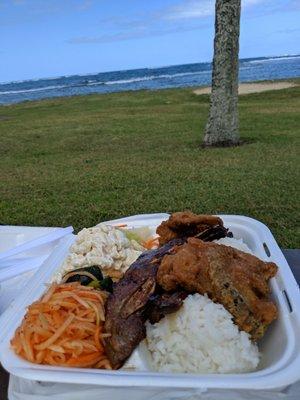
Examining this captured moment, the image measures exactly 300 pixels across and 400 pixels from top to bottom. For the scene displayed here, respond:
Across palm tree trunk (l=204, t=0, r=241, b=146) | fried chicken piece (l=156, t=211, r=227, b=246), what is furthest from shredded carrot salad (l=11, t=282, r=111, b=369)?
palm tree trunk (l=204, t=0, r=241, b=146)

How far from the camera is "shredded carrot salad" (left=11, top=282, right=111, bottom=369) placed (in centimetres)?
155

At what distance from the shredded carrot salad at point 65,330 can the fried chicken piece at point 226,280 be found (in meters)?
0.26

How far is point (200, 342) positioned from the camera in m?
1.65

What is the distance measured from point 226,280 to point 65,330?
538 millimetres

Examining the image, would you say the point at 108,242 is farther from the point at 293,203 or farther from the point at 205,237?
the point at 293,203

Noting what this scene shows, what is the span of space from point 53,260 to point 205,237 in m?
0.67

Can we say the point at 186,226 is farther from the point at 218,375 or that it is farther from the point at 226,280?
the point at 218,375

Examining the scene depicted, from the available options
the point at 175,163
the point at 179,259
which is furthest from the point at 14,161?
the point at 179,259

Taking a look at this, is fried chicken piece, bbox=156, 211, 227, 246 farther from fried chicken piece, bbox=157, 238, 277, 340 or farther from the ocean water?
the ocean water

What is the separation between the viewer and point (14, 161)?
10.3m

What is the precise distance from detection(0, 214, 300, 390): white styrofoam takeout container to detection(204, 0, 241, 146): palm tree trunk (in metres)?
7.83

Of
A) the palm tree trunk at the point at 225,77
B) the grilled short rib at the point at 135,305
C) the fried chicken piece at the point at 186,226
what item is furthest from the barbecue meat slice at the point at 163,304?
the palm tree trunk at the point at 225,77

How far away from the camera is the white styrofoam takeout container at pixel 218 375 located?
4.32ft

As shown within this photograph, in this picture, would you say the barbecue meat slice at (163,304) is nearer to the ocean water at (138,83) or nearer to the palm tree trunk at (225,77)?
the palm tree trunk at (225,77)
